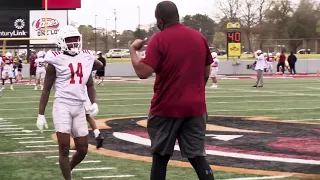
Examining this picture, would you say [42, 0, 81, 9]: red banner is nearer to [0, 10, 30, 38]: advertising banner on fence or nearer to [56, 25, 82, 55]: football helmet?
[0, 10, 30, 38]: advertising banner on fence

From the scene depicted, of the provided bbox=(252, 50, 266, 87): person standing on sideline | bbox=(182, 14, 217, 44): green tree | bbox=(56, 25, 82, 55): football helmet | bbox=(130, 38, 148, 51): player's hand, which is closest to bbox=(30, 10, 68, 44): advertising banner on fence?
bbox=(252, 50, 266, 87): person standing on sideline

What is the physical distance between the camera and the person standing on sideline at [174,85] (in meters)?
5.28

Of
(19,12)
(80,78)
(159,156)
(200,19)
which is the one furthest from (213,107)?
(200,19)

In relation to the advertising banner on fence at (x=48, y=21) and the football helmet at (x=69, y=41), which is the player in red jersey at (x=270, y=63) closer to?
the advertising banner on fence at (x=48, y=21)

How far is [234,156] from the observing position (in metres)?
8.74

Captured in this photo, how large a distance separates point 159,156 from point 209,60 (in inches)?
37.9

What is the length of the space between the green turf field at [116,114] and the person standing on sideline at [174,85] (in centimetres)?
191

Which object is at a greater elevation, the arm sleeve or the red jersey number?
the arm sleeve

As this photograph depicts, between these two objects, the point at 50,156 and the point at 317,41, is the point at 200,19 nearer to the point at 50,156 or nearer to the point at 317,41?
the point at 317,41

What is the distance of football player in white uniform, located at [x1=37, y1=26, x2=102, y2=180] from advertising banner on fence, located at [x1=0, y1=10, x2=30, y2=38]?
28.1 metres

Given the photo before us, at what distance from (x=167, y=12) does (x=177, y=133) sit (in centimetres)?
106

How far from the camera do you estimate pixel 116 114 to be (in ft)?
49.9

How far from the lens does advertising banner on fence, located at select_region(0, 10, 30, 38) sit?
3384cm

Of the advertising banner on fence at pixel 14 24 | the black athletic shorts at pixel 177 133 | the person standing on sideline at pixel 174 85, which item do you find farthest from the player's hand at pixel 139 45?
the advertising banner on fence at pixel 14 24
